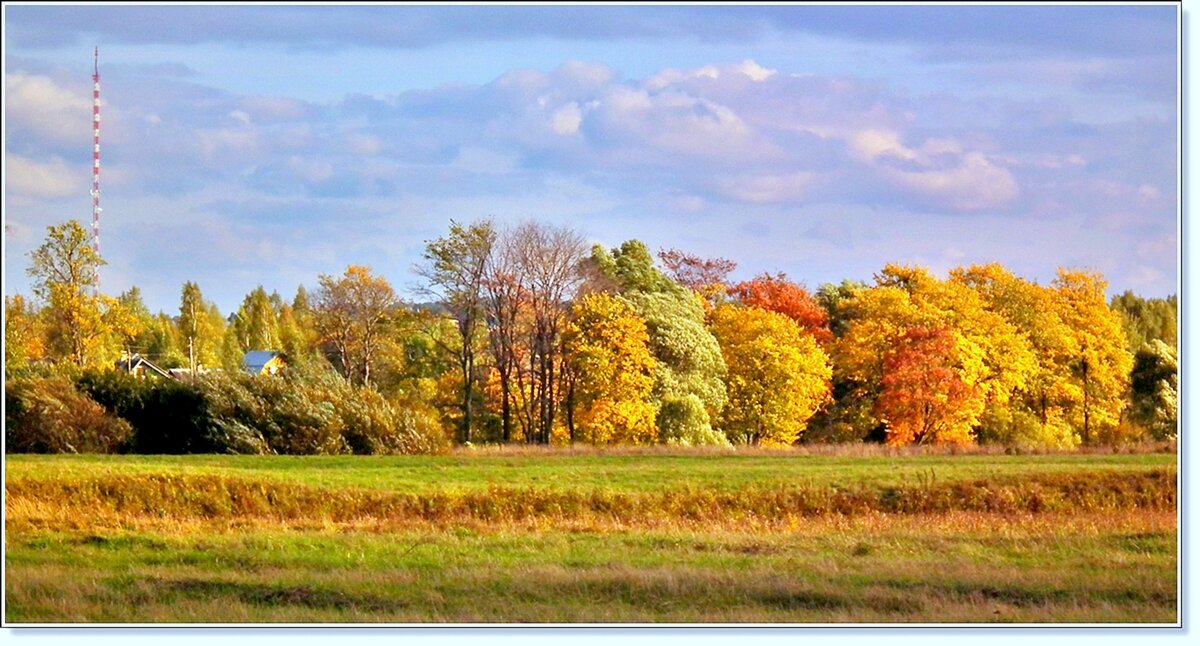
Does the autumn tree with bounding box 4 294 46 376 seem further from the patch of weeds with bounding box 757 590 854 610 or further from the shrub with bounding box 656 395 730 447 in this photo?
the patch of weeds with bounding box 757 590 854 610

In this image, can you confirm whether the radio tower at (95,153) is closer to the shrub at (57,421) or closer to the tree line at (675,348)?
the shrub at (57,421)

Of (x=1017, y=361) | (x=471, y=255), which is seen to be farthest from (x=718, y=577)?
(x=1017, y=361)

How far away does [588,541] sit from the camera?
12.0 metres

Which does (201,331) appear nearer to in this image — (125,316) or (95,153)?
(125,316)

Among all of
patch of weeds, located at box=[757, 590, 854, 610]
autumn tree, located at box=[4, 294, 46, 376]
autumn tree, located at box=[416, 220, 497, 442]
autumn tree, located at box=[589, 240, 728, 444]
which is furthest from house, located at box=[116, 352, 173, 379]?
patch of weeds, located at box=[757, 590, 854, 610]

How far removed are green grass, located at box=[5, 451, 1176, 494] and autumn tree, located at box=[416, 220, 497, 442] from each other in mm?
4564

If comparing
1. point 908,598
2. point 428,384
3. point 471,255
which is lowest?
point 908,598

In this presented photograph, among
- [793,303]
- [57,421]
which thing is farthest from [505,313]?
[57,421]

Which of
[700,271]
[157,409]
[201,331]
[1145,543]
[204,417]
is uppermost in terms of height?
[700,271]

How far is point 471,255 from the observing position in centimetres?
2289

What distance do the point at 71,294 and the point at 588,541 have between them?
466 inches

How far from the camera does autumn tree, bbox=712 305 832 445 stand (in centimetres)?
2544

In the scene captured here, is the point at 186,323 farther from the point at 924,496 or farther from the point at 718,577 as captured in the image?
the point at 718,577
